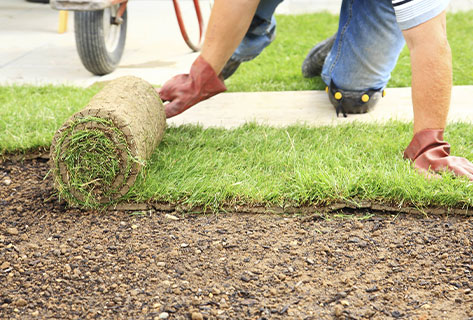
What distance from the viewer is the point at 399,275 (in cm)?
166

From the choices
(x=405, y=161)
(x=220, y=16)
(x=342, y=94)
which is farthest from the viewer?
(x=342, y=94)

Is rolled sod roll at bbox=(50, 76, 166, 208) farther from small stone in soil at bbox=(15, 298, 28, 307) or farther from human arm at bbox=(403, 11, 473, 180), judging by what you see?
human arm at bbox=(403, 11, 473, 180)

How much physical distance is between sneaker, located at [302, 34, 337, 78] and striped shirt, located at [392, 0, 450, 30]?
134cm

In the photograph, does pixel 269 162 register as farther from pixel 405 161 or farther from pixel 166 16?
pixel 166 16

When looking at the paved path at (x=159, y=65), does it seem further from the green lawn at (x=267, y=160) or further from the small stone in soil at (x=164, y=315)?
the small stone in soil at (x=164, y=315)

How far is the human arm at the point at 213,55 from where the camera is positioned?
2420mm

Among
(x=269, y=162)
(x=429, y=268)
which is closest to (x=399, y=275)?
(x=429, y=268)

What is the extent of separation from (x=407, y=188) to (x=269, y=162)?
583 millimetres

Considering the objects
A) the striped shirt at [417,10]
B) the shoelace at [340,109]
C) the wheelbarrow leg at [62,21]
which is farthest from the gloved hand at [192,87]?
the wheelbarrow leg at [62,21]

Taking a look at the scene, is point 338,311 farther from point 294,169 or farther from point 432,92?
point 432,92

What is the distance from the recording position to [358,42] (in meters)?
2.94

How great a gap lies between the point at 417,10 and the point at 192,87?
105cm

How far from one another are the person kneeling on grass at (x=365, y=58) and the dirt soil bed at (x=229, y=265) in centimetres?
44

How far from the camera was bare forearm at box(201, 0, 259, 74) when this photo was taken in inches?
94.8
